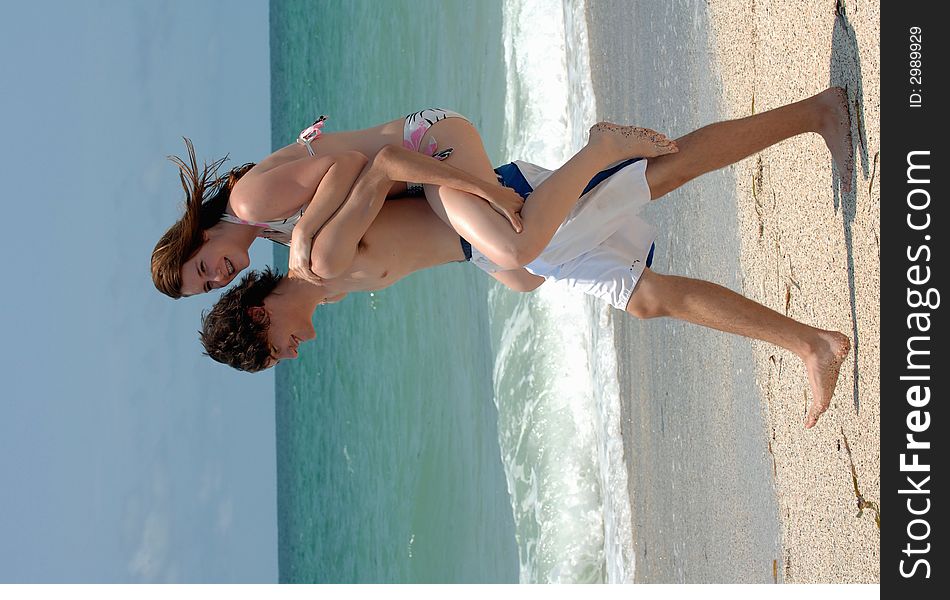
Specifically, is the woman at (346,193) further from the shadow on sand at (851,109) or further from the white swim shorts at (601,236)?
the shadow on sand at (851,109)

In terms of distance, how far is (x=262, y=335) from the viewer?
289 centimetres

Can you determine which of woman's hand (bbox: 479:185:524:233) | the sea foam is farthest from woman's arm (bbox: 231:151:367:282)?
the sea foam

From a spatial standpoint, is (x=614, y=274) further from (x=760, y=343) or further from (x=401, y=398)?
(x=401, y=398)

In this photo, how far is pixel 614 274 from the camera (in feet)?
9.79

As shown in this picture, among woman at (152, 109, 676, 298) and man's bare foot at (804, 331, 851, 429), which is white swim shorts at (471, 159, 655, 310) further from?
man's bare foot at (804, 331, 851, 429)

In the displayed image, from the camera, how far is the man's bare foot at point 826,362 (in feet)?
9.04

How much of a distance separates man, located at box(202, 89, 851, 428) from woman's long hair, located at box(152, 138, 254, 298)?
188mm

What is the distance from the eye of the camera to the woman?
2605 millimetres

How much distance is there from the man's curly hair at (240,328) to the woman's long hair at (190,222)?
0.49ft

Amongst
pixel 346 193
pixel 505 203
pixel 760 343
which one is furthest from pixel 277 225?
pixel 760 343

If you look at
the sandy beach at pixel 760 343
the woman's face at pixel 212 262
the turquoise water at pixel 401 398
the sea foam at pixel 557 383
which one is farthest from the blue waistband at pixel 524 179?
the turquoise water at pixel 401 398
